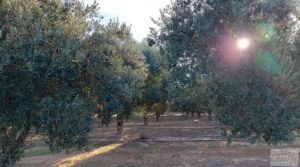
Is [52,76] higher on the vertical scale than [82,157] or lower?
higher

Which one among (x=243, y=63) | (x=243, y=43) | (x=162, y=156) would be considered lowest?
(x=162, y=156)

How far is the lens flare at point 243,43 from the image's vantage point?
14373 mm

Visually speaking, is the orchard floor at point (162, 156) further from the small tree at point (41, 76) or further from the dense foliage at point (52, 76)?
the small tree at point (41, 76)

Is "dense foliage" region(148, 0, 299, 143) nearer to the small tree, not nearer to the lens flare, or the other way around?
the lens flare

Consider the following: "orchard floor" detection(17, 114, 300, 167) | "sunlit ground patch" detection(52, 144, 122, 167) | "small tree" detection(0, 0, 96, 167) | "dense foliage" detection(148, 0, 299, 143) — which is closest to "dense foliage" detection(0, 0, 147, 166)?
"small tree" detection(0, 0, 96, 167)

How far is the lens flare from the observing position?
566 inches

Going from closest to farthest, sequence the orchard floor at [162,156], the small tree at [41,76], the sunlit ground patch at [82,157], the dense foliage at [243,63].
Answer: the small tree at [41,76]
the dense foliage at [243,63]
the orchard floor at [162,156]
the sunlit ground patch at [82,157]

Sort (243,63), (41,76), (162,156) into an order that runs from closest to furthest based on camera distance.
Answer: (41,76) < (243,63) < (162,156)

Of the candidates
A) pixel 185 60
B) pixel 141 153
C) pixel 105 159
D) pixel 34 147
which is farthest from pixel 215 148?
pixel 34 147

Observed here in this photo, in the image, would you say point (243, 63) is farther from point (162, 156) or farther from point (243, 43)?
point (162, 156)

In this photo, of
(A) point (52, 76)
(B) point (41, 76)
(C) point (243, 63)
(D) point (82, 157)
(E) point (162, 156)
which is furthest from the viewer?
(D) point (82, 157)

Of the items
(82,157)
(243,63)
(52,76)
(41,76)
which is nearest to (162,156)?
(82,157)

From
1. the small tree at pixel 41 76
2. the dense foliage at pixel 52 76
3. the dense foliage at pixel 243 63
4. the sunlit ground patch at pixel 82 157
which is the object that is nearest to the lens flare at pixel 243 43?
the dense foliage at pixel 243 63

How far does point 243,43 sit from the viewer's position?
14508 mm
